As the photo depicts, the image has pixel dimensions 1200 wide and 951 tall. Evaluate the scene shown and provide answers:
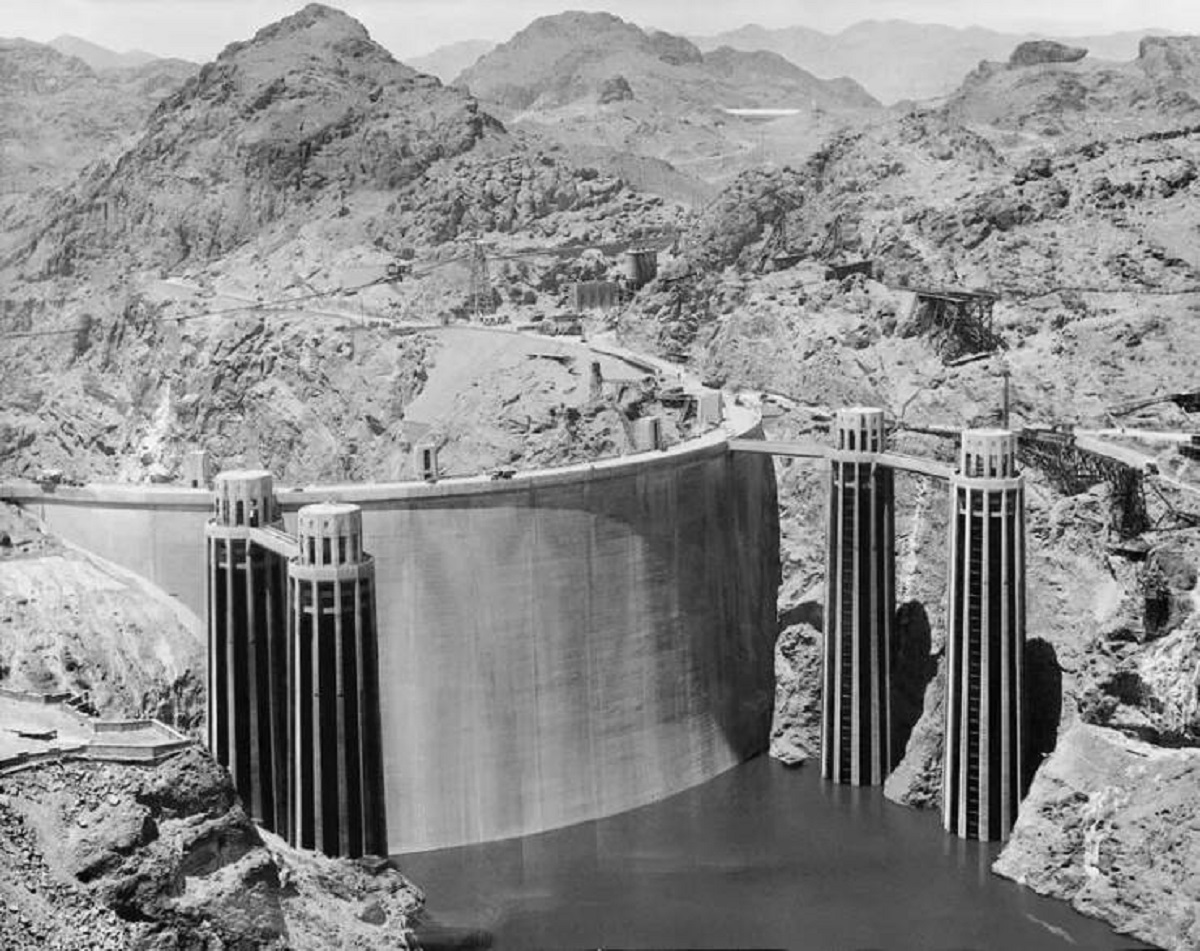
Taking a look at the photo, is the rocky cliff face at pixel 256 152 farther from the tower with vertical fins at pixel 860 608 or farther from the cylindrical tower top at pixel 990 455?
the cylindrical tower top at pixel 990 455

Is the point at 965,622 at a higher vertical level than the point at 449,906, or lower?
higher

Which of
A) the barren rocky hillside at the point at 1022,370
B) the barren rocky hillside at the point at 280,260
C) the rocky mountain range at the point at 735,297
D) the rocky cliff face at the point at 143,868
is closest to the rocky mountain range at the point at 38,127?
the rocky mountain range at the point at 735,297

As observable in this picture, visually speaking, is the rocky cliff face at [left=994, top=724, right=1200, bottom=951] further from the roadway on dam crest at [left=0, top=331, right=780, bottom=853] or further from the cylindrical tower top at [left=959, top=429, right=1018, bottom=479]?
the roadway on dam crest at [left=0, top=331, right=780, bottom=853]

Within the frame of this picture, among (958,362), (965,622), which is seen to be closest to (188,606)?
(965,622)

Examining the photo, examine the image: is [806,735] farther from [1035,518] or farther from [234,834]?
[234,834]

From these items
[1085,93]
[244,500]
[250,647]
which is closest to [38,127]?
[1085,93]

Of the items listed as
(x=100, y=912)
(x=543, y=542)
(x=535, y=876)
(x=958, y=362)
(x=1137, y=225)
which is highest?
(x=1137, y=225)
